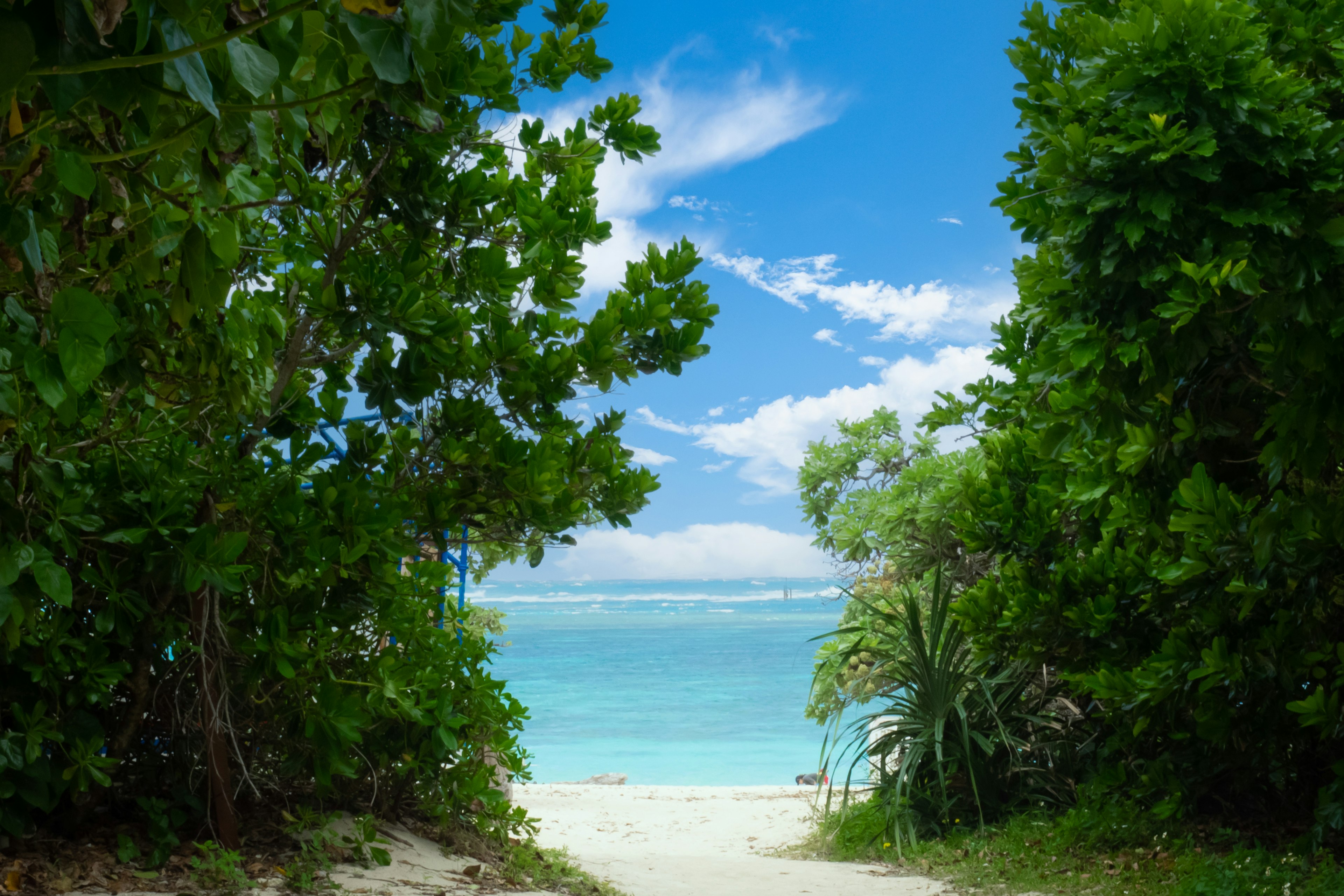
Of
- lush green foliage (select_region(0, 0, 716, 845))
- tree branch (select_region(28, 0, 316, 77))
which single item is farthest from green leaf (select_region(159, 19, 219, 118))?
Answer: lush green foliage (select_region(0, 0, 716, 845))

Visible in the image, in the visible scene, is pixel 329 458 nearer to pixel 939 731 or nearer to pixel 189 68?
pixel 189 68

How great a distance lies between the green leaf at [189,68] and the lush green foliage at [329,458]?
0.90 meters

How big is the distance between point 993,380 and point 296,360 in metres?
3.75

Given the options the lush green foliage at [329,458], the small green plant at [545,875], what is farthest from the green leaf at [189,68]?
the small green plant at [545,875]

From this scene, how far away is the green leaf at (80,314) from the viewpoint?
3.10ft

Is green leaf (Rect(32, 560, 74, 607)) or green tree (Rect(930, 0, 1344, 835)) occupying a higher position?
green tree (Rect(930, 0, 1344, 835))

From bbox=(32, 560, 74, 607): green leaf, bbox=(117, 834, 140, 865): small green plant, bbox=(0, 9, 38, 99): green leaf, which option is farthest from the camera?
bbox=(117, 834, 140, 865): small green plant

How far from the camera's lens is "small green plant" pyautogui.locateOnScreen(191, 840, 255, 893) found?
9.34 ft

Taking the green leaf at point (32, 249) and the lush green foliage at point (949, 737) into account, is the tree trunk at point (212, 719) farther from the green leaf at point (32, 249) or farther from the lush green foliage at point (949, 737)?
the lush green foliage at point (949, 737)

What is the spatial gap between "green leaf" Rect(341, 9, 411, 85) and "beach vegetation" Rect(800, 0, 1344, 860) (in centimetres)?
254

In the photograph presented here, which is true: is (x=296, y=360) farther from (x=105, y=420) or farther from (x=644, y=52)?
(x=644, y=52)

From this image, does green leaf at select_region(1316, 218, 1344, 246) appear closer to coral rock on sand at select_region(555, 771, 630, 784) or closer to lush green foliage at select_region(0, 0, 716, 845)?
lush green foliage at select_region(0, 0, 716, 845)

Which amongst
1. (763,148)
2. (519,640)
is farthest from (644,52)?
(519,640)

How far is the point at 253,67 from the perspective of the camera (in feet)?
2.77
